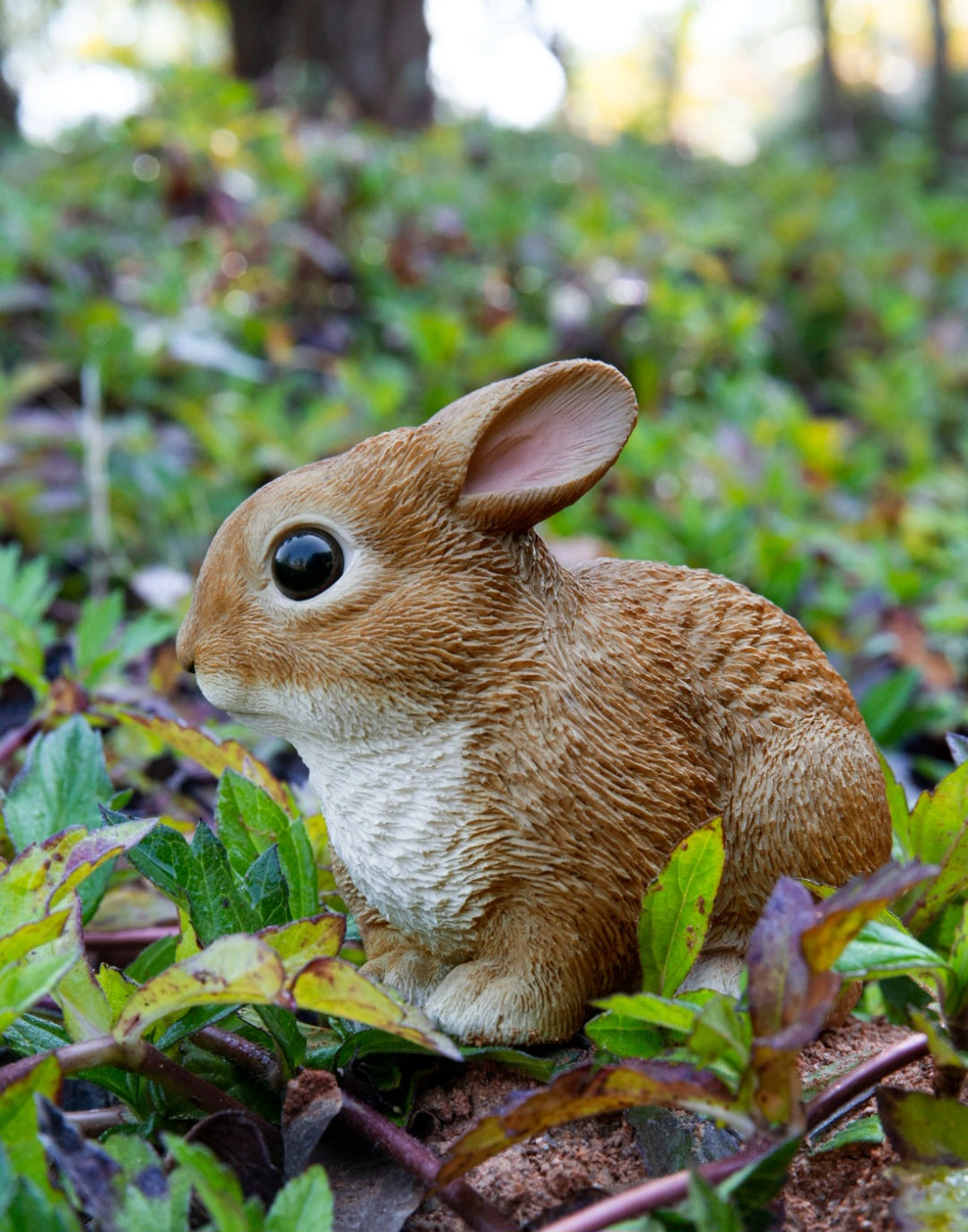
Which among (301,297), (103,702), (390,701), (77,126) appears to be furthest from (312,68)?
(390,701)

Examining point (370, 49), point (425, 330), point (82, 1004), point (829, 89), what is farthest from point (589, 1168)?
point (829, 89)

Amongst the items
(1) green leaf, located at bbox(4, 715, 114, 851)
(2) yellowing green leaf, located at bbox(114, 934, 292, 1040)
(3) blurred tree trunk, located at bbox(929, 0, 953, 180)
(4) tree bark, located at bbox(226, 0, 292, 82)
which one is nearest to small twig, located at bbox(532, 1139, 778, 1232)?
(2) yellowing green leaf, located at bbox(114, 934, 292, 1040)

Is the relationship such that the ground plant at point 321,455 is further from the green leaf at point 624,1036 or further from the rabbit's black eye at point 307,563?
the rabbit's black eye at point 307,563

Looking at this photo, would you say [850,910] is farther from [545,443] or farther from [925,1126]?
[545,443]

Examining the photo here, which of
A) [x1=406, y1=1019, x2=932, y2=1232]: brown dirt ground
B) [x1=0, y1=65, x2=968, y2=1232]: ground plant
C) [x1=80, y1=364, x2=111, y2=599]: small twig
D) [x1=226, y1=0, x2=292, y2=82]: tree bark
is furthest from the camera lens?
[x1=226, y1=0, x2=292, y2=82]: tree bark

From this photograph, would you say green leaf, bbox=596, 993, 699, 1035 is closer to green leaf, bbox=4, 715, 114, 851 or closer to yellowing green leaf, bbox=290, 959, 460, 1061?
yellowing green leaf, bbox=290, 959, 460, 1061
